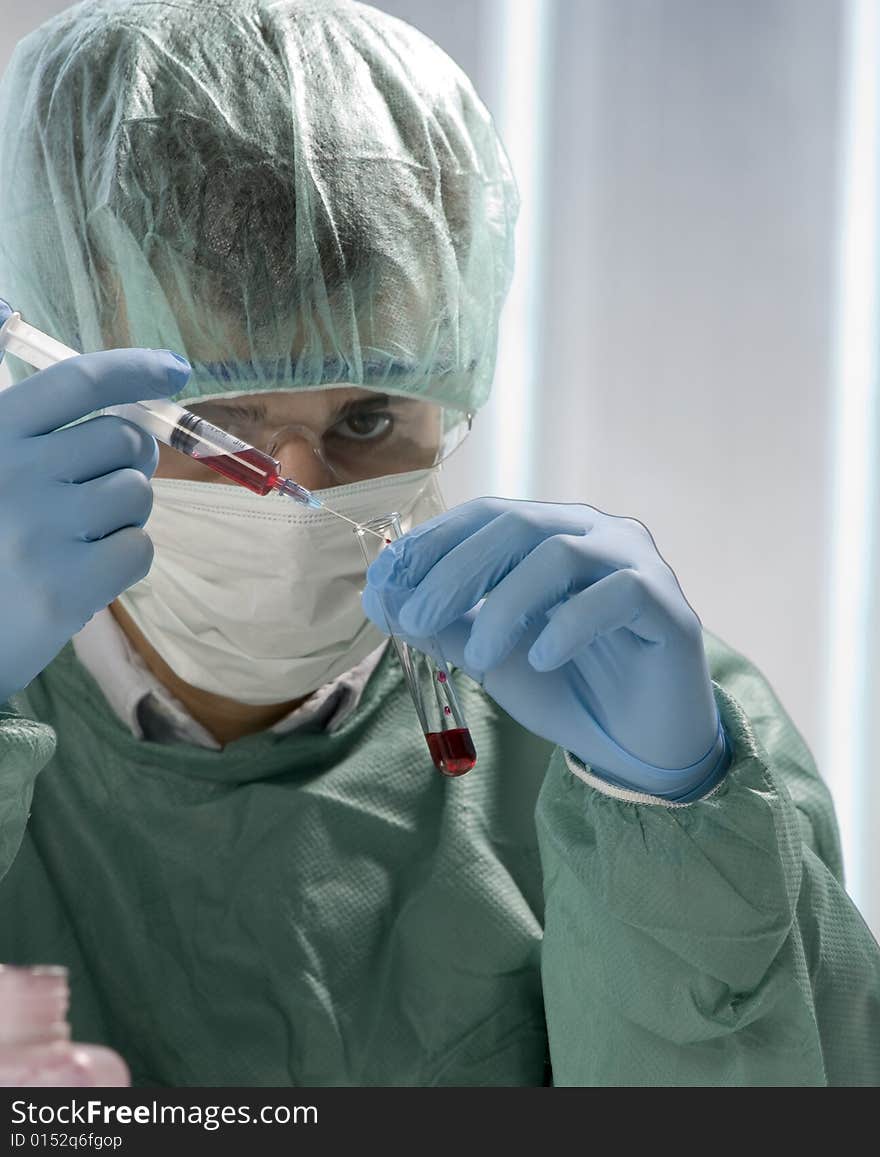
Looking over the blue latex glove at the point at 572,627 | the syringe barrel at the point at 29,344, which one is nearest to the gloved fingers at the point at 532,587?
the blue latex glove at the point at 572,627

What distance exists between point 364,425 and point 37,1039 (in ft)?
2.44

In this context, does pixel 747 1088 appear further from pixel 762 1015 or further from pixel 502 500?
pixel 502 500

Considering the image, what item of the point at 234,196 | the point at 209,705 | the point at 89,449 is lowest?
the point at 209,705

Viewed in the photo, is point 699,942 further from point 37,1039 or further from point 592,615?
point 37,1039

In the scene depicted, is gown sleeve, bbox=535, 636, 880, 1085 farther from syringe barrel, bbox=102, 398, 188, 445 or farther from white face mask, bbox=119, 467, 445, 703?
syringe barrel, bbox=102, 398, 188, 445

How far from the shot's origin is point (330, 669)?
1.49m

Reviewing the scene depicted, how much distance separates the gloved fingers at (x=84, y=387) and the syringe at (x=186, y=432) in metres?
0.05

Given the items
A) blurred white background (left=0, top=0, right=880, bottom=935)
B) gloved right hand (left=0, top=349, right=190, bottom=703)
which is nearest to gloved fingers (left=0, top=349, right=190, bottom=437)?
gloved right hand (left=0, top=349, right=190, bottom=703)

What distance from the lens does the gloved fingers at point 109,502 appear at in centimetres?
114

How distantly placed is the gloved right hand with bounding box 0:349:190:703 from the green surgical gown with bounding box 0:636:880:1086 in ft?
0.39

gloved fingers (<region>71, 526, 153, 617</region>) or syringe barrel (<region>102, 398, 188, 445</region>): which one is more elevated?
syringe barrel (<region>102, 398, 188, 445</region>)

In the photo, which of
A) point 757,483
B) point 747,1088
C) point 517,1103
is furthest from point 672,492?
point 517,1103


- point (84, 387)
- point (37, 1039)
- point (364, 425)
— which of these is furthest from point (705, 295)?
point (37, 1039)

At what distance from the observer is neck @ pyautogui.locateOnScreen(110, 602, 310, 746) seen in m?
1.53
